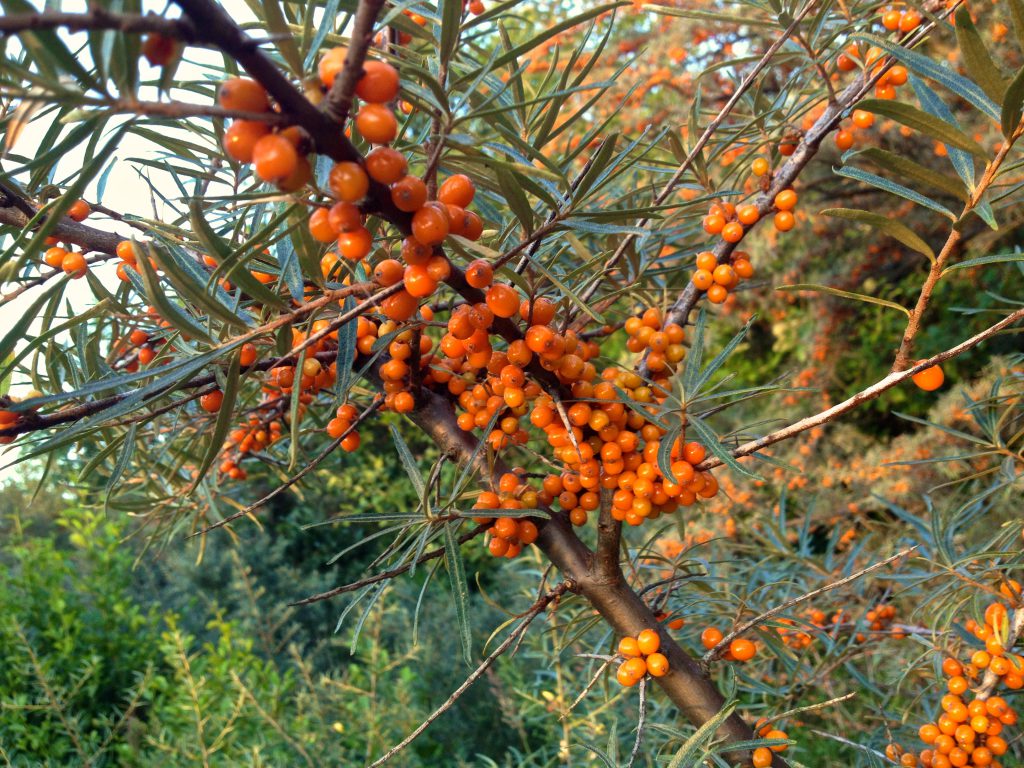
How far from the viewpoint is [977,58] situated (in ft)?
1.12

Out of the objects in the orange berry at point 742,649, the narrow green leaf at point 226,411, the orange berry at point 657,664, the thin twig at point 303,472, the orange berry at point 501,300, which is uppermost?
the narrow green leaf at point 226,411

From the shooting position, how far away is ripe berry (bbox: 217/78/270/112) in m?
0.26

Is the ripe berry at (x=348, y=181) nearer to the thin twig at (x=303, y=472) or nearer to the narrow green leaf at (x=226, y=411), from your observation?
the narrow green leaf at (x=226, y=411)

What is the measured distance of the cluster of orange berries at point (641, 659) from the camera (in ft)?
1.86

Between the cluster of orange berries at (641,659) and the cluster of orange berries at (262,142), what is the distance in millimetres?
468

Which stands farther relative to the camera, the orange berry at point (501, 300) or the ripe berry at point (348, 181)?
the orange berry at point (501, 300)

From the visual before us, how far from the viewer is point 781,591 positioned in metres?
1.08

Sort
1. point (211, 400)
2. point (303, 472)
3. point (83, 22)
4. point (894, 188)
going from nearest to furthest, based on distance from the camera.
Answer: point (83, 22) < point (894, 188) < point (303, 472) < point (211, 400)

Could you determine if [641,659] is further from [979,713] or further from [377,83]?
[377,83]

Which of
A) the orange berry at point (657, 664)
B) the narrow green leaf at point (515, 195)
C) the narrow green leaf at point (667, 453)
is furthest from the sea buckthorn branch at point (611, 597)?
the narrow green leaf at point (515, 195)

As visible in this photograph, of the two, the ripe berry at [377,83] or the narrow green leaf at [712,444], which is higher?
the ripe berry at [377,83]

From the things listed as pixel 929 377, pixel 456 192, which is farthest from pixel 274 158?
pixel 929 377

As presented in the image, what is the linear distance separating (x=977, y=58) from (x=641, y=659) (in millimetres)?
484

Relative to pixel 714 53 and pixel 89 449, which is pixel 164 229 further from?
pixel 714 53
